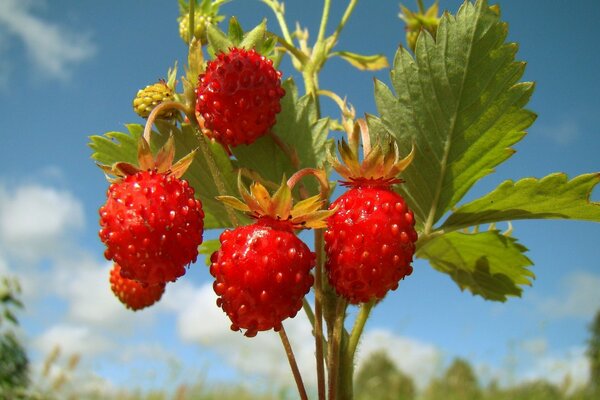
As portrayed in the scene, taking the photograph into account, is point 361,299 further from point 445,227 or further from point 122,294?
point 122,294

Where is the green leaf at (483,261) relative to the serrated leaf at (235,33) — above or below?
below

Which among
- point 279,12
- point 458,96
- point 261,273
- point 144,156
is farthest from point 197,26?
point 261,273

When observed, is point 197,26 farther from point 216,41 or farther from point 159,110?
point 159,110

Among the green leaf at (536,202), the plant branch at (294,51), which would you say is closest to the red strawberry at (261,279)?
the green leaf at (536,202)

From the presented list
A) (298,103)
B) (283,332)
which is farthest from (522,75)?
(283,332)

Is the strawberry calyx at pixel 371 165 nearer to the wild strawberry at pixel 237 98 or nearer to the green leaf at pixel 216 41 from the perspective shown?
the wild strawberry at pixel 237 98

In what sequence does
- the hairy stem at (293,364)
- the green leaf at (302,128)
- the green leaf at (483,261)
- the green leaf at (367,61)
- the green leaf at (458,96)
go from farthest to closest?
the green leaf at (367,61) → the green leaf at (483,261) → the green leaf at (302,128) → the green leaf at (458,96) → the hairy stem at (293,364)
